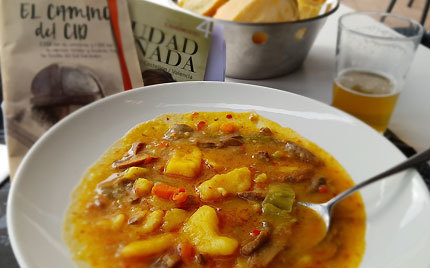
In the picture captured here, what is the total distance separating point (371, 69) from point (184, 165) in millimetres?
1039

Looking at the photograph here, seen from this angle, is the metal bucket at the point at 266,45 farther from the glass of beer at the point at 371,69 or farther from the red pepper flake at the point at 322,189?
the red pepper flake at the point at 322,189

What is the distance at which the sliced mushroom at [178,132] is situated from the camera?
1.33 metres

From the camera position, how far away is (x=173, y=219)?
1029mm

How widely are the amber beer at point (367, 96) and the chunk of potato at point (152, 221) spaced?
39.4 inches

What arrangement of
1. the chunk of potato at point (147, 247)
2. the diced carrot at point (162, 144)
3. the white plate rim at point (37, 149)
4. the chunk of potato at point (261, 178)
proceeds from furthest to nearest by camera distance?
the diced carrot at point (162, 144) < the chunk of potato at point (261, 178) < the chunk of potato at point (147, 247) < the white plate rim at point (37, 149)

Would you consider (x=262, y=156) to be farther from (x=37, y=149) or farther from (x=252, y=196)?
(x=37, y=149)

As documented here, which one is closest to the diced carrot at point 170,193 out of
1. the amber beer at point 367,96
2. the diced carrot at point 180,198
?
the diced carrot at point 180,198

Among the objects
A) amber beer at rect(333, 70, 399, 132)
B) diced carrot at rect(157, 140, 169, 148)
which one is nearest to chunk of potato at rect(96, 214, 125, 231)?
diced carrot at rect(157, 140, 169, 148)

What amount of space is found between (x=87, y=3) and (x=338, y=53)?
1071mm

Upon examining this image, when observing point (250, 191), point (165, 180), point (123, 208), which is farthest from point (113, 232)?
point (250, 191)

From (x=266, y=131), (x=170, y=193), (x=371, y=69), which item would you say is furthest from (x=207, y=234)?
(x=371, y=69)

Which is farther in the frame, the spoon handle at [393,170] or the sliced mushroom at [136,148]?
the sliced mushroom at [136,148]

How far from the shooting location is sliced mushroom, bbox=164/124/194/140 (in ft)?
4.36

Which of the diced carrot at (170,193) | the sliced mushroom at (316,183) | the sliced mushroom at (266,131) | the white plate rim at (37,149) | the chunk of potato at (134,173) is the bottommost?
the sliced mushroom at (316,183)
